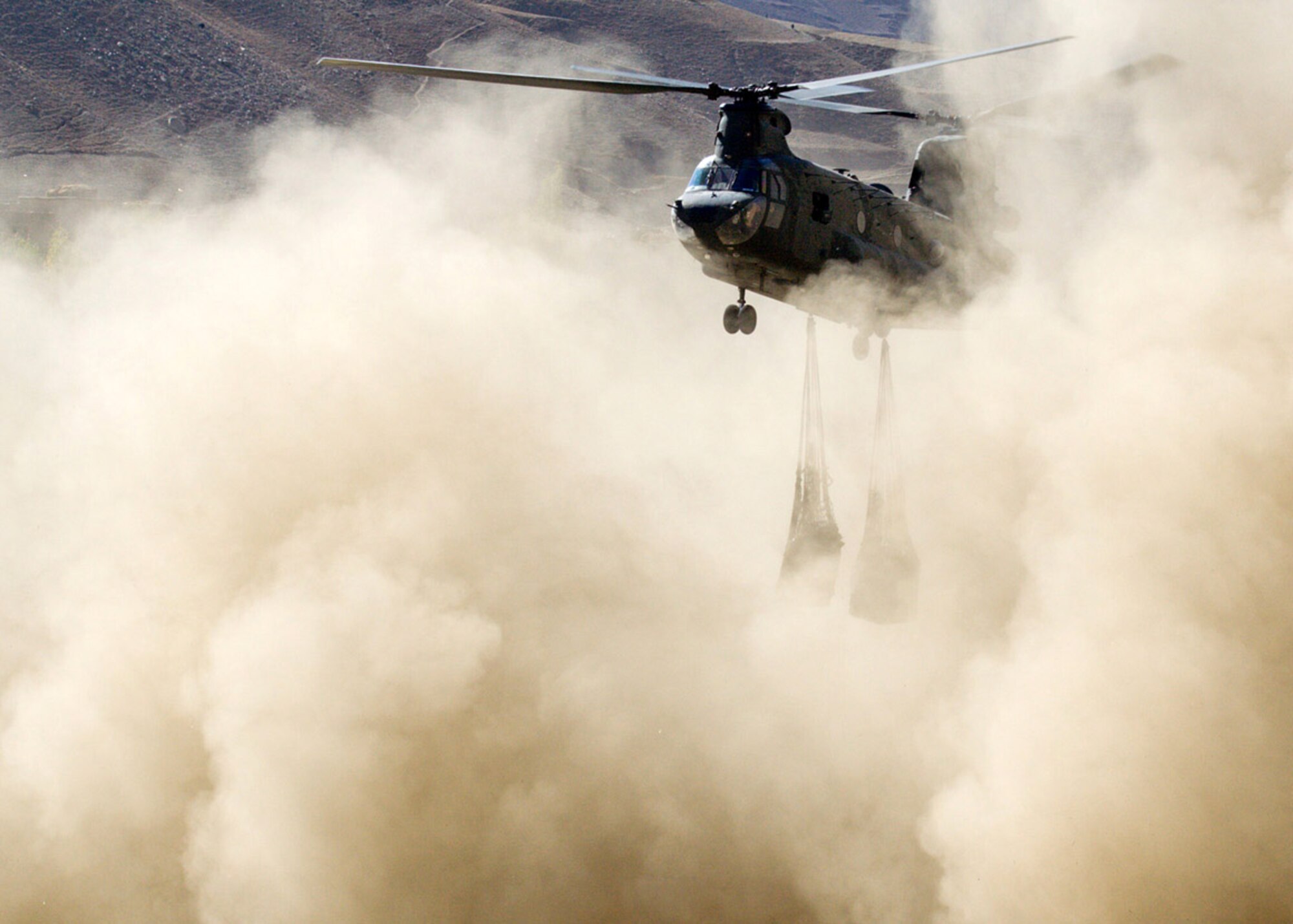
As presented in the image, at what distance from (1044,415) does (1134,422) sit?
1.84m

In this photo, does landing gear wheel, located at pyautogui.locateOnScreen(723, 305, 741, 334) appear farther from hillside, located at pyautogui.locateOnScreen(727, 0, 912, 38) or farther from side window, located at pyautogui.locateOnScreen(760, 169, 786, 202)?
hillside, located at pyautogui.locateOnScreen(727, 0, 912, 38)

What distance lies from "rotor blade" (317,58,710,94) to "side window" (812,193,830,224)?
2222 millimetres

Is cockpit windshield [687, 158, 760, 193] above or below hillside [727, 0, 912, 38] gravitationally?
below

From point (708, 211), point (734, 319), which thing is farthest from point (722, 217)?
point (734, 319)

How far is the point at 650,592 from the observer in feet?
80.1

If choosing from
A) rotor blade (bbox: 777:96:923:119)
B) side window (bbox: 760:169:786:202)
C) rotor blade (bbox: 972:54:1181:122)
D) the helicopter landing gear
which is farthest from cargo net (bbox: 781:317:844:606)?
rotor blade (bbox: 972:54:1181:122)

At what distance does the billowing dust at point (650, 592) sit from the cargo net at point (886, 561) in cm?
270

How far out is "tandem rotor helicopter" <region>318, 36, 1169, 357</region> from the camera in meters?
14.5

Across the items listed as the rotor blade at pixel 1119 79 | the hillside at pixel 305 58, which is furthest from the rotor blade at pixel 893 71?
the hillside at pixel 305 58

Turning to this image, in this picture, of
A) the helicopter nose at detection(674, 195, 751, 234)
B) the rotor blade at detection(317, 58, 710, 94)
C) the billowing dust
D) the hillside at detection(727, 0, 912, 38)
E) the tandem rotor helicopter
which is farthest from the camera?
the hillside at detection(727, 0, 912, 38)

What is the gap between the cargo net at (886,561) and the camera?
58.4 feet

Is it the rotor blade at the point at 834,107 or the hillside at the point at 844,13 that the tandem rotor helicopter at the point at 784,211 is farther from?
the hillside at the point at 844,13

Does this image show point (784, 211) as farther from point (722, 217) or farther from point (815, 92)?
point (815, 92)

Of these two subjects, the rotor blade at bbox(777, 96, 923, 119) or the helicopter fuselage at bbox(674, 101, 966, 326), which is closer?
the rotor blade at bbox(777, 96, 923, 119)
